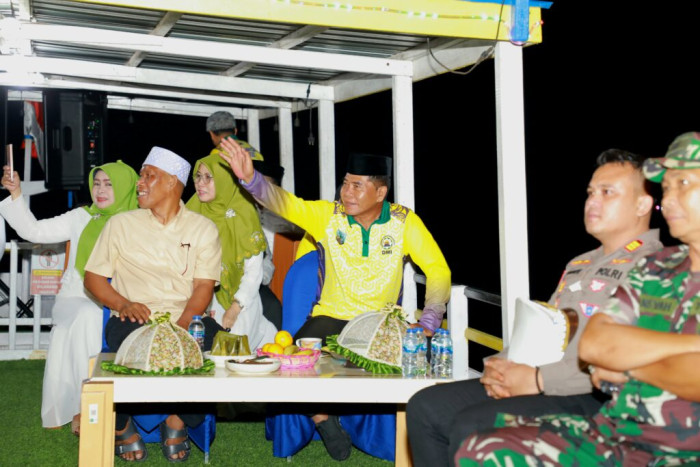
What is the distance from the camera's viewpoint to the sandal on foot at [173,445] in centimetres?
427

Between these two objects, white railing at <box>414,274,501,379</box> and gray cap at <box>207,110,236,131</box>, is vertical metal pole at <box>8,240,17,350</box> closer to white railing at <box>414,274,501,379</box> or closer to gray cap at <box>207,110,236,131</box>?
gray cap at <box>207,110,236,131</box>

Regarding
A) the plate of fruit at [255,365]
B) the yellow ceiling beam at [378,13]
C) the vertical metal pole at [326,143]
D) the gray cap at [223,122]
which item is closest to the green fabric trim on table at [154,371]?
the plate of fruit at [255,365]

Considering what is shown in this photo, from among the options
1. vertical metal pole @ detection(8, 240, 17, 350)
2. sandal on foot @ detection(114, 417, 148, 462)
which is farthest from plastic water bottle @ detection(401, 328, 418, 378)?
vertical metal pole @ detection(8, 240, 17, 350)

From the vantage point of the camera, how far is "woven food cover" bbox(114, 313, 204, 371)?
335 cm

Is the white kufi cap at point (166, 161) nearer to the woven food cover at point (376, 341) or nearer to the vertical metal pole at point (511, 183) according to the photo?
the woven food cover at point (376, 341)

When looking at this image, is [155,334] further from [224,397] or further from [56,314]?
[56,314]

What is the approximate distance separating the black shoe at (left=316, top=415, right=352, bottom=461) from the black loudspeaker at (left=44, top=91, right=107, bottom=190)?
4.38 meters

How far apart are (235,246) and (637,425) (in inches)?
135

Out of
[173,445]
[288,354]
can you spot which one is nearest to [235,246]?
[173,445]

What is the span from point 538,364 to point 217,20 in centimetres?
293

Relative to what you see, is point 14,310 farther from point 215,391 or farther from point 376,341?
point 376,341

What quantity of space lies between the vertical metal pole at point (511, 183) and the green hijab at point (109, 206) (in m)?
2.34

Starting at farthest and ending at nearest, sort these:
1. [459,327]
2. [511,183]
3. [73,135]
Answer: [73,135]
[459,327]
[511,183]

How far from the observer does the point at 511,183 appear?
12.9 feet
